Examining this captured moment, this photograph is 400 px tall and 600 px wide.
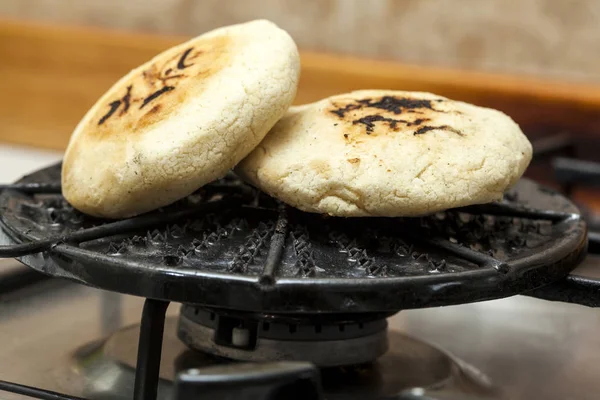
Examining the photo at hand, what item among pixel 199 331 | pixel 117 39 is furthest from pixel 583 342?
pixel 117 39

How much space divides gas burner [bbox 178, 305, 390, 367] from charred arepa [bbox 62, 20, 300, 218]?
0.16m

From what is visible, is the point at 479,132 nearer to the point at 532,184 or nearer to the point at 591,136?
the point at 532,184

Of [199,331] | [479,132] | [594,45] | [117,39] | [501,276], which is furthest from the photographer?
[117,39]

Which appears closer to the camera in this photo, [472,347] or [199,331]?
[199,331]

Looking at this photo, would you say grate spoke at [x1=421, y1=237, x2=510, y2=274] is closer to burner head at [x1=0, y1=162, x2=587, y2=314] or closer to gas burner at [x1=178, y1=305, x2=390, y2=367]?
burner head at [x1=0, y1=162, x2=587, y2=314]

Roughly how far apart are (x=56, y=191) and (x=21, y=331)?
0.81 ft

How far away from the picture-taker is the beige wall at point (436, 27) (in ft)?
5.51

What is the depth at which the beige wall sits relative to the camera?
5.51ft

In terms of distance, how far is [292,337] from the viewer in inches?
35.7

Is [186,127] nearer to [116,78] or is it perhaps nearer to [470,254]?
[470,254]

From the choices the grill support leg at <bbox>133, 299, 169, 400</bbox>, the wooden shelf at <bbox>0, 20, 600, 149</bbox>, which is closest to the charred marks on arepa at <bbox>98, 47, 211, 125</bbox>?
the grill support leg at <bbox>133, 299, 169, 400</bbox>

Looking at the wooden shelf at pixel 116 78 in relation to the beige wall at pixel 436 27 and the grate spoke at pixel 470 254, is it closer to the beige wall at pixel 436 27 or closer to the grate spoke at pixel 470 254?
the beige wall at pixel 436 27

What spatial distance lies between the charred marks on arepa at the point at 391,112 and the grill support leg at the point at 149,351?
0.26 meters

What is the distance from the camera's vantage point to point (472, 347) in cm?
120
